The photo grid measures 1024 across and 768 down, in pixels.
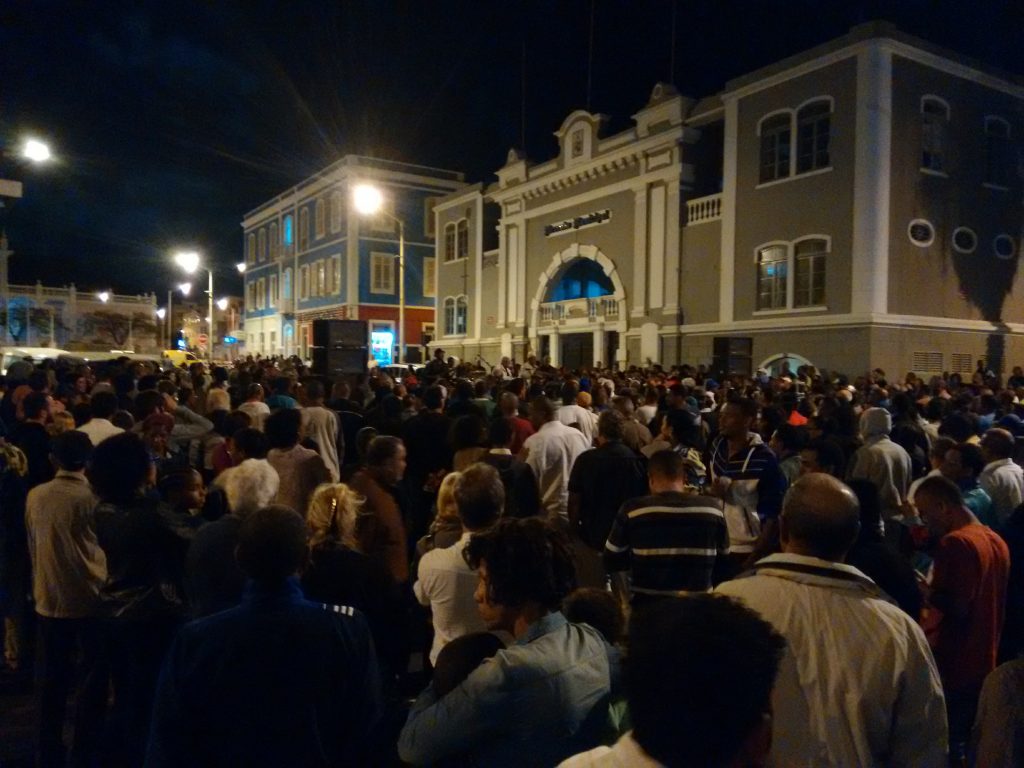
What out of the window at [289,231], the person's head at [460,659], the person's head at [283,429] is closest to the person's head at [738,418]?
the person's head at [283,429]

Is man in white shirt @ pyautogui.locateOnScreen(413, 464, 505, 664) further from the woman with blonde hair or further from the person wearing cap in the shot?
the person wearing cap

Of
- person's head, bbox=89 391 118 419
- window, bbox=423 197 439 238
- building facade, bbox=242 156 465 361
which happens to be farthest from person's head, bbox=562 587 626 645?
window, bbox=423 197 439 238

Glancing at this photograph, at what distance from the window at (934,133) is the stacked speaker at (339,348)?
54.4 ft

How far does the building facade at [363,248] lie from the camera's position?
136 feet

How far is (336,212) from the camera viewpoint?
141 ft

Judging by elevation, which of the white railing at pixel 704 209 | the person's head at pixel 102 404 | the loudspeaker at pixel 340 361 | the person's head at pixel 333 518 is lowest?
the person's head at pixel 333 518

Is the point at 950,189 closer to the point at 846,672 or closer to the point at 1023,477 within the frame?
the point at 1023,477

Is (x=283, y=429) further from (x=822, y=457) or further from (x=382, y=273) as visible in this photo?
(x=382, y=273)

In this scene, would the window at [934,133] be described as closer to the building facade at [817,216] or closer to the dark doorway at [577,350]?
the building facade at [817,216]

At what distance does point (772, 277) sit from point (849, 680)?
21116 mm

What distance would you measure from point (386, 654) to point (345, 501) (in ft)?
2.84

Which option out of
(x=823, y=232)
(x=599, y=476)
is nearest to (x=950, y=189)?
(x=823, y=232)

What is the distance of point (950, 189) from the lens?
67.0ft

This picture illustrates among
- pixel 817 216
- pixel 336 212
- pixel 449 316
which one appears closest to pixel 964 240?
pixel 817 216
